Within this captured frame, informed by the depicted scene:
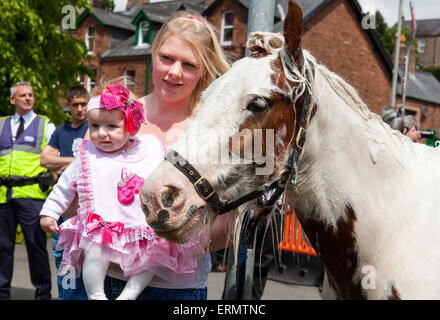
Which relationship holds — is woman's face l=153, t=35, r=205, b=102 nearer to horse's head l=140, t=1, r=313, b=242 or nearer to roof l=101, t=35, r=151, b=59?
horse's head l=140, t=1, r=313, b=242

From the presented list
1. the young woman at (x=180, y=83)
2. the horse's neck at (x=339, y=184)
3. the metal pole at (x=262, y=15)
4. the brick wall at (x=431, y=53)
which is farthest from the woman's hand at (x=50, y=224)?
the brick wall at (x=431, y=53)

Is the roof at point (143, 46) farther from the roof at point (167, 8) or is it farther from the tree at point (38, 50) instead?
the tree at point (38, 50)

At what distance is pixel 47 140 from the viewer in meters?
6.65

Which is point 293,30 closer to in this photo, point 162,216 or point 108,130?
point 162,216

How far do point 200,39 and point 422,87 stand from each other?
121 ft

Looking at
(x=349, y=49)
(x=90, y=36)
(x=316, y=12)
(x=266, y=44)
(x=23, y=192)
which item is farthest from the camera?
(x=90, y=36)

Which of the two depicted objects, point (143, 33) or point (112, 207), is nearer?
point (112, 207)

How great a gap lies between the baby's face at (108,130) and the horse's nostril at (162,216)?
2.76 feet

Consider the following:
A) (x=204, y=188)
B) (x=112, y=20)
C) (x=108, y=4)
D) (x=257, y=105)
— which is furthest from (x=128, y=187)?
(x=108, y=4)

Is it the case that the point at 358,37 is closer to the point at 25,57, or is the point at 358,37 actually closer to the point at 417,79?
the point at 417,79

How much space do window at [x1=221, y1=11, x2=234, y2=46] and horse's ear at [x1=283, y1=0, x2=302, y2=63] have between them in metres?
22.4

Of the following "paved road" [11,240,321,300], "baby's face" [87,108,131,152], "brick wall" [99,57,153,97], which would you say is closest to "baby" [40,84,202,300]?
"baby's face" [87,108,131,152]

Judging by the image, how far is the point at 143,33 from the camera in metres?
29.8

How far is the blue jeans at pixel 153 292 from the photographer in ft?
8.21
